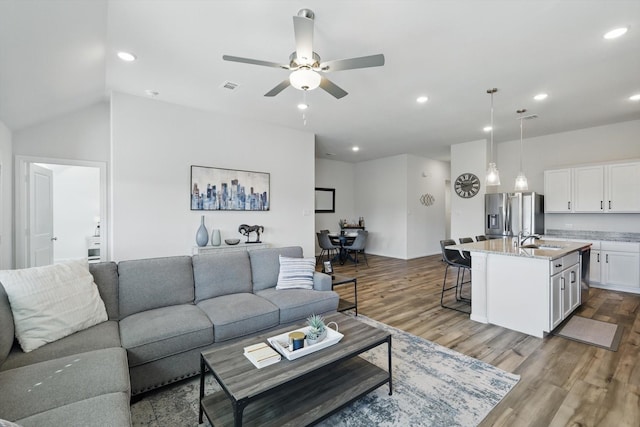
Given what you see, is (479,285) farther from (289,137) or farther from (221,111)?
(221,111)

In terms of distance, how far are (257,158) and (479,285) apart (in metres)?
3.84

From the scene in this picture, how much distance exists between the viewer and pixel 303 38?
2.07m

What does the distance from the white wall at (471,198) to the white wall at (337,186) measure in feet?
9.89

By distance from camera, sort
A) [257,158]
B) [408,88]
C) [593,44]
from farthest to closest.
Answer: [257,158]
[408,88]
[593,44]

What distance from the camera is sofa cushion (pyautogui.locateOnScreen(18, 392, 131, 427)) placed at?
1.16 m

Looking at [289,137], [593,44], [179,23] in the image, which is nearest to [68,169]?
[289,137]

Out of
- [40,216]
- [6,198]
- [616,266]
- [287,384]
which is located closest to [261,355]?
[287,384]

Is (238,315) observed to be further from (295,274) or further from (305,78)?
(305,78)

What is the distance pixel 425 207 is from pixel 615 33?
5901 mm

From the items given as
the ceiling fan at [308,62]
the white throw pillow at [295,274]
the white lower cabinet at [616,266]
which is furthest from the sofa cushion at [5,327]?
the white lower cabinet at [616,266]

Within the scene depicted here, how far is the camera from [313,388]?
1.84 meters

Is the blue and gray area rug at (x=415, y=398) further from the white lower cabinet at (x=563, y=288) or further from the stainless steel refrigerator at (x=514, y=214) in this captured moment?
the stainless steel refrigerator at (x=514, y=214)

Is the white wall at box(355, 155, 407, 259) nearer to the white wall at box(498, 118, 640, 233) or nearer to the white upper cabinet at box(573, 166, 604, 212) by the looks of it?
the white wall at box(498, 118, 640, 233)

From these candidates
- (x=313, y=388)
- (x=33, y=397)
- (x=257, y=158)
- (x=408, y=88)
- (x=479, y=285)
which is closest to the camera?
(x=33, y=397)
